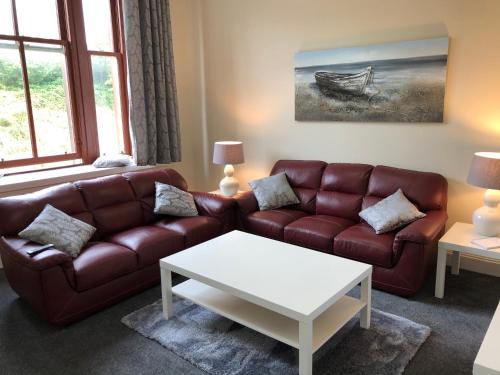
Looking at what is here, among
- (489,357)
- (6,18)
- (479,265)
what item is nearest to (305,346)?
(489,357)

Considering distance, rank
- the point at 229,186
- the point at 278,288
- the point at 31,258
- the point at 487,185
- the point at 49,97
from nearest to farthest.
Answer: the point at 278,288 → the point at 31,258 → the point at 487,185 → the point at 49,97 → the point at 229,186

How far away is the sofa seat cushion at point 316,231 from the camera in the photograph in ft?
10.7

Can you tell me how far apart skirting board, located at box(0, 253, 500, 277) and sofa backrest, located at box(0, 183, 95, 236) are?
325 cm

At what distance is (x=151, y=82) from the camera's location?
4258mm

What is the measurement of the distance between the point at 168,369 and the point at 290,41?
3.35m

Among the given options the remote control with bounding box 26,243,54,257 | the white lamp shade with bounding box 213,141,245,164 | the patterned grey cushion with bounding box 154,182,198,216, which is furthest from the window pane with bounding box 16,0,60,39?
the remote control with bounding box 26,243,54,257

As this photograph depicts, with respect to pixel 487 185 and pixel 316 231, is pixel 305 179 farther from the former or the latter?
pixel 487 185

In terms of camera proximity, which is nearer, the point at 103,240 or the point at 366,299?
the point at 366,299

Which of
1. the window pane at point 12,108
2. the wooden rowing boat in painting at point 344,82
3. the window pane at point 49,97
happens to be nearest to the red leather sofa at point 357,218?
the wooden rowing boat in painting at point 344,82

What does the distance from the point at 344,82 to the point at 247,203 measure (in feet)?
4.98

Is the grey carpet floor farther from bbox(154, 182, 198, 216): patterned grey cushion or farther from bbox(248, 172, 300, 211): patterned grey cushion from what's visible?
bbox(248, 172, 300, 211): patterned grey cushion

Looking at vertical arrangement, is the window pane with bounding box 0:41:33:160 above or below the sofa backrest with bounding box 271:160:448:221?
above

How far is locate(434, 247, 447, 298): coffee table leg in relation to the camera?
291 cm

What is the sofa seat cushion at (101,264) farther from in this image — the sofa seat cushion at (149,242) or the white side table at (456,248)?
the white side table at (456,248)
